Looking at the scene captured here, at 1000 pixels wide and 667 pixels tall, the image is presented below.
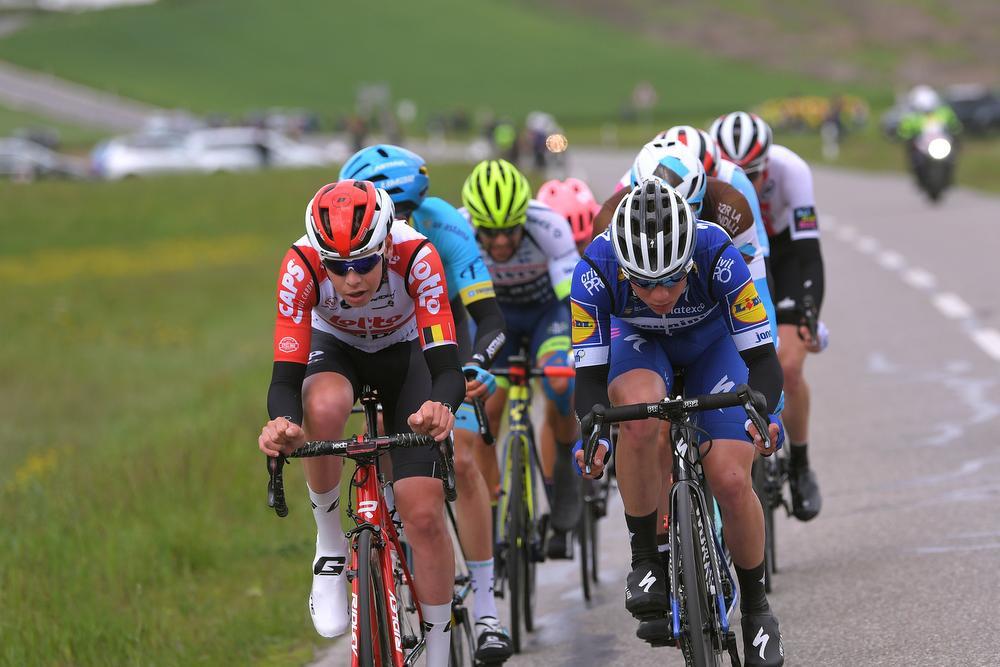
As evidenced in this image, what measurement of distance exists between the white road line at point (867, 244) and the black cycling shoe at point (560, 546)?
13.9m

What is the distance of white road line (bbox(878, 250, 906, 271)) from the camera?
1881 centimetres

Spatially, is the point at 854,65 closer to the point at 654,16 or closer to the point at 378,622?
the point at 654,16

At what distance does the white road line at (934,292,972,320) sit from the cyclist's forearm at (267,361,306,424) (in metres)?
10.5

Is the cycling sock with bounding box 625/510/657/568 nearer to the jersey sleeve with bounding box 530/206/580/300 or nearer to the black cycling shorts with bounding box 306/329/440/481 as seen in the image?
the black cycling shorts with bounding box 306/329/440/481

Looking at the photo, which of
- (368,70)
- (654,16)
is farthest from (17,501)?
(654,16)

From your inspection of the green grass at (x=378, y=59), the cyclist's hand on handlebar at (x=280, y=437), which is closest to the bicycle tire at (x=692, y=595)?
the cyclist's hand on handlebar at (x=280, y=437)

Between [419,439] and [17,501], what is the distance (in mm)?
5579

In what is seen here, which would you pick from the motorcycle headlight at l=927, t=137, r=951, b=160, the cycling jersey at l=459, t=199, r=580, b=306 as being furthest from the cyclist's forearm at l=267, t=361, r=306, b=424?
the motorcycle headlight at l=927, t=137, r=951, b=160

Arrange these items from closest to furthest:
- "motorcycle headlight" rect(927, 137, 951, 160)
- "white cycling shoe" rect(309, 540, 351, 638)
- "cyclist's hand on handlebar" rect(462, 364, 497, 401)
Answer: "white cycling shoe" rect(309, 540, 351, 638)
"cyclist's hand on handlebar" rect(462, 364, 497, 401)
"motorcycle headlight" rect(927, 137, 951, 160)

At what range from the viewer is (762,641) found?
5273mm

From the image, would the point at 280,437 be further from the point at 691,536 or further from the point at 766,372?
the point at 766,372

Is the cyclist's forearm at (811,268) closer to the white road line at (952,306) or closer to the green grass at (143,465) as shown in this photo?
the green grass at (143,465)

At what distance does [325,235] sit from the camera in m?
4.93

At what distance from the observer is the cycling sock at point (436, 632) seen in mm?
5285
